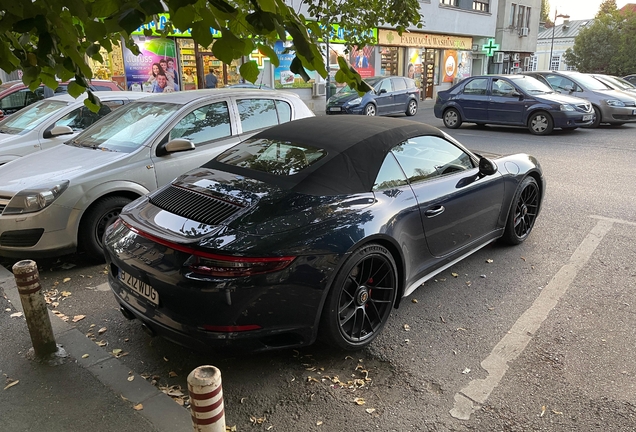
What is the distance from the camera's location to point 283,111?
6305 mm

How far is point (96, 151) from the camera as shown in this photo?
17.0ft

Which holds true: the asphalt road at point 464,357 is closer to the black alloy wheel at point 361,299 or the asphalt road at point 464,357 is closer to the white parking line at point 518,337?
the white parking line at point 518,337

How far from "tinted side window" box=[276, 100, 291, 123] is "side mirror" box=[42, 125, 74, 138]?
2908 millimetres

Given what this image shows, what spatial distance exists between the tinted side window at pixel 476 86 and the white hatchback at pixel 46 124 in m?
9.79

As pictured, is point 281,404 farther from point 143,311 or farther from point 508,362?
point 508,362

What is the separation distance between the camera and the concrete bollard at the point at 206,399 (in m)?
1.86

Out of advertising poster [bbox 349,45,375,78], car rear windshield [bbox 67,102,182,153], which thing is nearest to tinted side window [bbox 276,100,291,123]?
car rear windshield [bbox 67,102,182,153]

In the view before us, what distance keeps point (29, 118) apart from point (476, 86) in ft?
37.4

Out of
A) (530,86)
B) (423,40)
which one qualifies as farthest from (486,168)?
(423,40)

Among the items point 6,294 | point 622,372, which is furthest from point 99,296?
point 622,372

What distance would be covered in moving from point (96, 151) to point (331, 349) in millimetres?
3430

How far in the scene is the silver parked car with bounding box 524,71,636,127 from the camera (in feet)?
45.5

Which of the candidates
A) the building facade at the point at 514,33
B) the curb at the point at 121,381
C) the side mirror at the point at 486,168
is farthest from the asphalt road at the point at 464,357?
the building facade at the point at 514,33

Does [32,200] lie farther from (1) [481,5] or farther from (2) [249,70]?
(1) [481,5]
